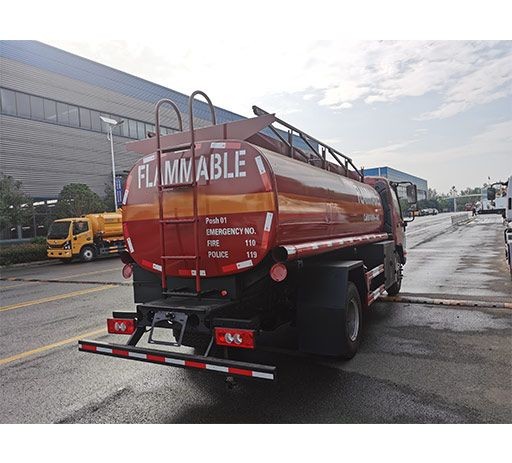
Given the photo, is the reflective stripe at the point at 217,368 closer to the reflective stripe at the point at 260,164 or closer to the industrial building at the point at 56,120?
the reflective stripe at the point at 260,164

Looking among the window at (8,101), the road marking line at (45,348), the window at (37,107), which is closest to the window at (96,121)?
the window at (37,107)

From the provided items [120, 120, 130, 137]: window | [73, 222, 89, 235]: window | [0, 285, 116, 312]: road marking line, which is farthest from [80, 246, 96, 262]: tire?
[120, 120, 130, 137]: window

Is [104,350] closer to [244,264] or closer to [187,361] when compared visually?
[187,361]

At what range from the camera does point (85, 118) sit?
32406mm

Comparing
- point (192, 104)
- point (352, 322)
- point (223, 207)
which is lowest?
point (352, 322)

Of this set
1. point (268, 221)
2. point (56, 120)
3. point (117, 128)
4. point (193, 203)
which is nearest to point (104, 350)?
point (193, 203)

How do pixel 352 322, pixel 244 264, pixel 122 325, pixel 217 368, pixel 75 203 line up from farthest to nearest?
pixel 75 203 → pixel 352 322 → pixel 122 325 → pixel 244 264 → pixel 217 368

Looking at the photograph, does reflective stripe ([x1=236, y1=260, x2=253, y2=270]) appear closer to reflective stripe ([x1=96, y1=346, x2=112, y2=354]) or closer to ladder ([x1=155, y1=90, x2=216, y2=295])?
ladder ([x1=155, y1=90, x2=216, y2=295])

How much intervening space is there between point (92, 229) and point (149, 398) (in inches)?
747

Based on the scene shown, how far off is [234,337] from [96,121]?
33116 millimetres

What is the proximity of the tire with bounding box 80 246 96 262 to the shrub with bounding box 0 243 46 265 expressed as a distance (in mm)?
2863

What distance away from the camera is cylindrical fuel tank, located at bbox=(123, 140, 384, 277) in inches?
163

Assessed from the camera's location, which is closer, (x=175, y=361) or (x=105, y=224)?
(x=175, y=361)

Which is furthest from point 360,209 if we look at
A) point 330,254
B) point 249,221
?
point 249,221
